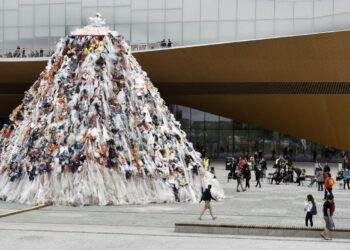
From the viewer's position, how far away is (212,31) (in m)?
51.1

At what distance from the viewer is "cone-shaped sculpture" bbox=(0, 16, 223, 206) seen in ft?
78.4

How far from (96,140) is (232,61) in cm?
2414

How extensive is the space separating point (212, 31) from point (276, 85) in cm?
635

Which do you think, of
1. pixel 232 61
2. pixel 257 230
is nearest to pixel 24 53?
pixel 232 61

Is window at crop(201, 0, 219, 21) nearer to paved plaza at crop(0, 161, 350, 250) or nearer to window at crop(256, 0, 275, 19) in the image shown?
window at crop(256, 0, 275, 19)

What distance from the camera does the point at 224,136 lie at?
58.0 metres

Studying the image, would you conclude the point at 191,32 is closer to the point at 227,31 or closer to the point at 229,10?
the point at 227,31

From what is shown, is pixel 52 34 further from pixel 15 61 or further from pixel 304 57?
pixel 304 57

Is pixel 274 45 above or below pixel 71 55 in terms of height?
above

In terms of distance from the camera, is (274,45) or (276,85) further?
(276,85)

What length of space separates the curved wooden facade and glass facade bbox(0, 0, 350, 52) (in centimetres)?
308

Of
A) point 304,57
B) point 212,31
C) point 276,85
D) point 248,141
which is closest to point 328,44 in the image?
point 304,57

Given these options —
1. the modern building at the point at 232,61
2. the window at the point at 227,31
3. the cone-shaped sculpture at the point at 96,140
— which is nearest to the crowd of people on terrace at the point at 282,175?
the cone-shaped sculpture at the point at 96,140

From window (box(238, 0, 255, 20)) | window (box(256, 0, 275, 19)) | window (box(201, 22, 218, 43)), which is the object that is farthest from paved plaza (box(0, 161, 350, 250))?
window (box(201, 22, 218, 43))
